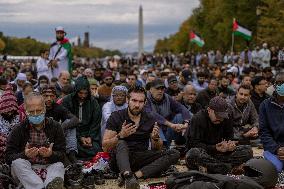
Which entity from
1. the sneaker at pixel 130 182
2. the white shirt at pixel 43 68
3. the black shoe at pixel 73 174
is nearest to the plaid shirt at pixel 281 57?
the white shirt at pixel 43 68

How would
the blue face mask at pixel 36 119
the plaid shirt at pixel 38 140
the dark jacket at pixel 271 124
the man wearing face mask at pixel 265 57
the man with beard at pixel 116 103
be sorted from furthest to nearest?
the man wearing face mask at pixel 265 57, the man with beard at pixel 116 103, the dark jacket at pixel 271 124, the plaid shirt at pixel 38 140, the blue face mask at pixel 36 119

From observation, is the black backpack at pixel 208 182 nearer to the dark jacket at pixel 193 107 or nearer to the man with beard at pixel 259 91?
the dark jacket at pixel 193 107

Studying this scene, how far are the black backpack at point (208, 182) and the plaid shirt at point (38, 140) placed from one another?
1739 mm

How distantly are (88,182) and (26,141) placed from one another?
1024mm

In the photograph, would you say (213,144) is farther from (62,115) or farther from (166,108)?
(62,115)

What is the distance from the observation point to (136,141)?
790 cm

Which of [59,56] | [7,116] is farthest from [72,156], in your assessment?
[59,56]

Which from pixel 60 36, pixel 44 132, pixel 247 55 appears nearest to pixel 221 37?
pixel 247 55

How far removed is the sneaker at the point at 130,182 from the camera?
7.03 metres

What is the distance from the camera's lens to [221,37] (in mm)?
48844

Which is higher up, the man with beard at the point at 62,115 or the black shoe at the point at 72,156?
the man with beard at the point at 62,115

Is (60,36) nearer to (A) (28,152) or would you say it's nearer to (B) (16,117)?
(B) (16,117)

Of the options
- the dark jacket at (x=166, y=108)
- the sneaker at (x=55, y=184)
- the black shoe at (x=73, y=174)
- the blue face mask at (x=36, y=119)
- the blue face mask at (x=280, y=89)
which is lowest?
the black shoe at (x=73, y=174)

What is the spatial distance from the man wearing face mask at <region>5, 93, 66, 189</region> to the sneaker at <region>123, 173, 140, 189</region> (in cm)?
80
